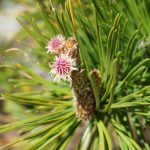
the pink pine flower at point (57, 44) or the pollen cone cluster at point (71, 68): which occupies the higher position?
the pink pine flower at point (57, 44)

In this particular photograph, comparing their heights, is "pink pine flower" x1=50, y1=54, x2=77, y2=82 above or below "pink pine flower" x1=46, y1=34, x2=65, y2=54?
below

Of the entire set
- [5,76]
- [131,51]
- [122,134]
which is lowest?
[122,134]

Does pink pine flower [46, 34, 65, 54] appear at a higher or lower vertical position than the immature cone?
higher

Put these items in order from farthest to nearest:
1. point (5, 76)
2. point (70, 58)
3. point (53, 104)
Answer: point (5, 76) → point (53, 104) → point (70, 58)

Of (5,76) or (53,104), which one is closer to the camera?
(53,104)

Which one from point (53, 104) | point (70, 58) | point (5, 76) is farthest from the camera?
point (5, 76)

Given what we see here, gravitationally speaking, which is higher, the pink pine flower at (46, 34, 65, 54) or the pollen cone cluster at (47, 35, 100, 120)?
the pink pine flower at (46, 34, 65, 54)

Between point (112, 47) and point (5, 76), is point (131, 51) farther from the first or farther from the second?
point (5, 76)

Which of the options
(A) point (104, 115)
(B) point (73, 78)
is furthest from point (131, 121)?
(B) point (73, 78)
